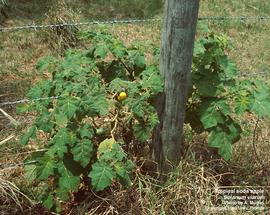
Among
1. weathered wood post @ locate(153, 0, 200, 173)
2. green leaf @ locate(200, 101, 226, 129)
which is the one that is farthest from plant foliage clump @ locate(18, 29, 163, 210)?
green leaf @ locate(200, 101, 226, 129)

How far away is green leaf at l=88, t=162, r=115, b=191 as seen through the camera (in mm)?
2715

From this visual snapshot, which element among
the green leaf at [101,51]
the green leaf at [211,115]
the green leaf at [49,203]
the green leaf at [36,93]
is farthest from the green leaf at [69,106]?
Answer: the green leaf at [211,115]

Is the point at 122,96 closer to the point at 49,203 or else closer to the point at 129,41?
the point at 49,203

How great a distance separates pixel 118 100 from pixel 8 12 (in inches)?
186

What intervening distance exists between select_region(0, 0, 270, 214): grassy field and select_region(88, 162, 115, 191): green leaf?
16.1 inches

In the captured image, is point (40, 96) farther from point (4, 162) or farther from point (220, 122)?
point (220, 122)

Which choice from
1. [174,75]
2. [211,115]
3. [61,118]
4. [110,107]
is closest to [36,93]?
[61,118]

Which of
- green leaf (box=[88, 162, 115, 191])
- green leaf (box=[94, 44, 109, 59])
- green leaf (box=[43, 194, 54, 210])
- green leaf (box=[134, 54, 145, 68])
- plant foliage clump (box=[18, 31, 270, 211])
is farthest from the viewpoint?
green leaf (box=[134, 54, 145, 68])

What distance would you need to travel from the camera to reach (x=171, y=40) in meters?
2.93

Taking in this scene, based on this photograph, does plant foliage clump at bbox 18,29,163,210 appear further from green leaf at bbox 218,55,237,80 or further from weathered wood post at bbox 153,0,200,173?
green leaf at bbox 218,55,237,80

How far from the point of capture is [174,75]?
3.02 m

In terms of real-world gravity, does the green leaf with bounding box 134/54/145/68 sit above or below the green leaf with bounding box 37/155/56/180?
above

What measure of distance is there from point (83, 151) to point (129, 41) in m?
3.88

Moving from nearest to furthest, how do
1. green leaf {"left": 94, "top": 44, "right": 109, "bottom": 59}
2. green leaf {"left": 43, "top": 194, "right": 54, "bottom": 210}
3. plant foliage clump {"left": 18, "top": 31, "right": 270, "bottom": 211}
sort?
1. plant foliage clump {"left": 18, "top": 31, "right": 270, "bottom": 211}
2. green leaf {"left": 43, "top": 194, "right": 54, "bottom": 210}
3. green leaf {"left": 94, "top": 44, "right": 109, "bottom": 59}
